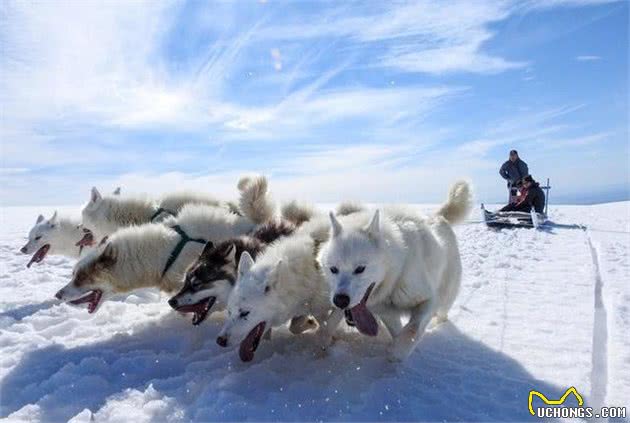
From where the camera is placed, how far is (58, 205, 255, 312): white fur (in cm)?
A: 416

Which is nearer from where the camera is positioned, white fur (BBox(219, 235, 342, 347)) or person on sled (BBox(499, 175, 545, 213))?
white fur (BBox(219, 235, 342, 347))

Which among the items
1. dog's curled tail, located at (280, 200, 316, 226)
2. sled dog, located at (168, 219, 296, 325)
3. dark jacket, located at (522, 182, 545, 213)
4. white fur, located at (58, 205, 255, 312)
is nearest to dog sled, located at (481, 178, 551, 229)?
dark jacket, located at (522, 182, 545, 213)

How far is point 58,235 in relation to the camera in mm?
6758

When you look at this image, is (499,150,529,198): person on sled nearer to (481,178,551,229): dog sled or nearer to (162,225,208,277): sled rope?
(481,178,551,229): dog sled

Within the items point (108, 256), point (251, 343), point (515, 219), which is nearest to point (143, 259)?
point (108, 256)

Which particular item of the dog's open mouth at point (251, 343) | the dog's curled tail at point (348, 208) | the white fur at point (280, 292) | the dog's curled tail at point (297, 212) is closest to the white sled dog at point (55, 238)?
the dog's curled tail at point (297, 212)

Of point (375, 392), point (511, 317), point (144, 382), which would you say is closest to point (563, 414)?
point (375, 392)

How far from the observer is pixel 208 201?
5.55 metres

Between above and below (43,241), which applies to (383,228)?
above

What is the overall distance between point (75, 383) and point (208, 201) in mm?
2895

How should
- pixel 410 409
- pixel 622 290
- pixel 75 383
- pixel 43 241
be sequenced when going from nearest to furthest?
pixel 410 409
pixel 75 383
pixel 622 290
pixel 43 241

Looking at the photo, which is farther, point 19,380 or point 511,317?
point 511,317

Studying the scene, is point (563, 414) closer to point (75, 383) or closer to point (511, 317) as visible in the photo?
point (511, 317)

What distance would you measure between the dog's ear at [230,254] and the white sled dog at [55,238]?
371 cm
